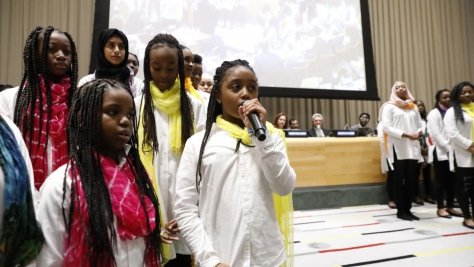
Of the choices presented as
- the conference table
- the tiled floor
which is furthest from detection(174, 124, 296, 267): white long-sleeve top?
the conference table

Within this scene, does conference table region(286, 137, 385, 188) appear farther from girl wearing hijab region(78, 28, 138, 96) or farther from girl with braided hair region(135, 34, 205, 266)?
girl with braided hair region(135, 34, 205, 266)

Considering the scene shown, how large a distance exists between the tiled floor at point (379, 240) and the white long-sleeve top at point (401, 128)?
655 mm

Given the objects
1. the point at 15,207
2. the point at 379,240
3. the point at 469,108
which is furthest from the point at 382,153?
the point at 15,207

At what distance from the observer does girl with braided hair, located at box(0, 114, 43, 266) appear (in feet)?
2.05

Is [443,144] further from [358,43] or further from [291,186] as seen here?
[358,43]

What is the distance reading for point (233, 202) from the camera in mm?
934

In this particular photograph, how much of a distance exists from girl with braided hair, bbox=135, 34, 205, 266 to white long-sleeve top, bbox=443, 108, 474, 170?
2.47 metres

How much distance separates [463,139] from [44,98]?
9.90 ft

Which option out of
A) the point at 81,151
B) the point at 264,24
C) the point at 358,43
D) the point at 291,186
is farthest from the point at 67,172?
the point at 358,43

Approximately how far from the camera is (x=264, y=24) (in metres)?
5.73

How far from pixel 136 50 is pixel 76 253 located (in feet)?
14.9

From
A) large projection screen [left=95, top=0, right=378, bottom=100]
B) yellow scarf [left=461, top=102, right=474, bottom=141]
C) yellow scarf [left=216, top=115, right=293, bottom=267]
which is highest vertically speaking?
large projection screen [left=95, top=0, right=378, bottom=100]

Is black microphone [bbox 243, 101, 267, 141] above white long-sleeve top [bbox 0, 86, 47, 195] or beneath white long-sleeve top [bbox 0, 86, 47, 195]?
beneath

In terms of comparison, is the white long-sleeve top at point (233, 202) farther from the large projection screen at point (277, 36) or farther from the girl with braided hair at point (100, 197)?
the large projection screen at point (277, 36)
